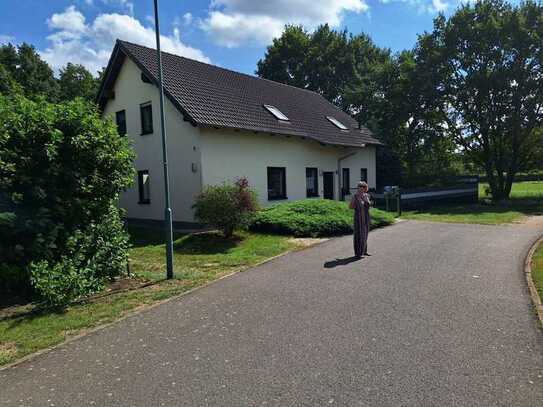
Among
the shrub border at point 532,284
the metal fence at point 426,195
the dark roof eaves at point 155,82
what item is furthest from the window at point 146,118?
the shrub border at point 532,284

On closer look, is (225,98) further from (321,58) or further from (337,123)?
(321,58)

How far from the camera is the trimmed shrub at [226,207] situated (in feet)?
40.4

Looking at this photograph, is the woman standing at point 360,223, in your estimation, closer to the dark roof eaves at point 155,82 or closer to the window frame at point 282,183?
the dark roof eaves at point 155,82

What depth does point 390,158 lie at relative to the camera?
1185 inches

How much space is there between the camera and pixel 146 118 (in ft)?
60.0

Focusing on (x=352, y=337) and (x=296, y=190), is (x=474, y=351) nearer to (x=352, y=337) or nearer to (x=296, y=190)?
(x=352, y=337)

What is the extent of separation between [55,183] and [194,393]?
5.02 m

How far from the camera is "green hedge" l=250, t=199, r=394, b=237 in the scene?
13086 millimetres

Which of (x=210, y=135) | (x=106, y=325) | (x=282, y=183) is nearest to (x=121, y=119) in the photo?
(x=210, y=135)

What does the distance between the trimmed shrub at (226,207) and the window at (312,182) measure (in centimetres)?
870

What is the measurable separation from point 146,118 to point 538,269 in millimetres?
15228

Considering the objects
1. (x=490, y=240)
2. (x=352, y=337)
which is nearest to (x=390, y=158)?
(x=490, y=240)

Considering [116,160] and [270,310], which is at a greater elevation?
[116,160]

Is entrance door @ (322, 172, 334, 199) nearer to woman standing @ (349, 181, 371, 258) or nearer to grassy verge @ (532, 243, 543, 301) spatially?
woman standing @ (349, 181, 371, 258)
